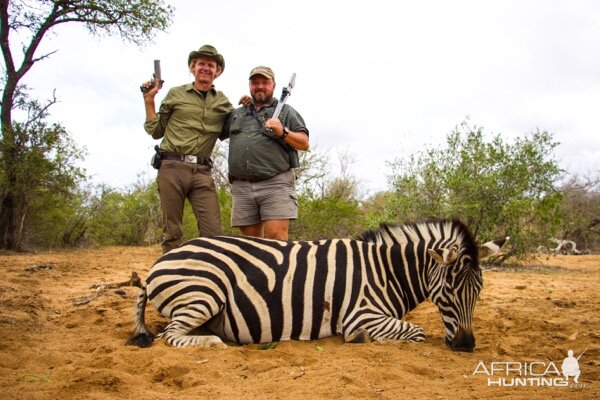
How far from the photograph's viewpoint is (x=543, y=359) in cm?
345

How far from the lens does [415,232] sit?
14.3 ft

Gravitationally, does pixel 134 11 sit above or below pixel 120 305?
above

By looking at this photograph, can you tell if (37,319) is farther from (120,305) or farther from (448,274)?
(448,274)

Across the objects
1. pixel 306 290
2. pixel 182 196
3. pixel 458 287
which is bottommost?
pixel 306 290

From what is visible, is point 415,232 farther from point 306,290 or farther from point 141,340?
point 141,340

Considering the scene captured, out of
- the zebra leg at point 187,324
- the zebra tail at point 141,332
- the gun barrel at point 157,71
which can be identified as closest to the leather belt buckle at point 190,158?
the gun barrel at point 157,71

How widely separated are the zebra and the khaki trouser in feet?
2.88

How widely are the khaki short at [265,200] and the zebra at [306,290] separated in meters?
0.68

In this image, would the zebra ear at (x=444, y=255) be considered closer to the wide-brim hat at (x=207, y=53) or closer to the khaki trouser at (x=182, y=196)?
A: the khaki trouser at (x=182, y=196)

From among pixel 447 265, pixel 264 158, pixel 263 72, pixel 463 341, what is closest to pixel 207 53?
pixel 263 72

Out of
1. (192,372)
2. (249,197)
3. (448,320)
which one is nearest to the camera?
(192,372)

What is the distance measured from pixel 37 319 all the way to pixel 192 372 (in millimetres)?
2199

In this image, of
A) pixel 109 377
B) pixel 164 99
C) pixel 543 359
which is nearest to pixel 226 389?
pixel 109 377

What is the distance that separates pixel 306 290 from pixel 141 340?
127cm
